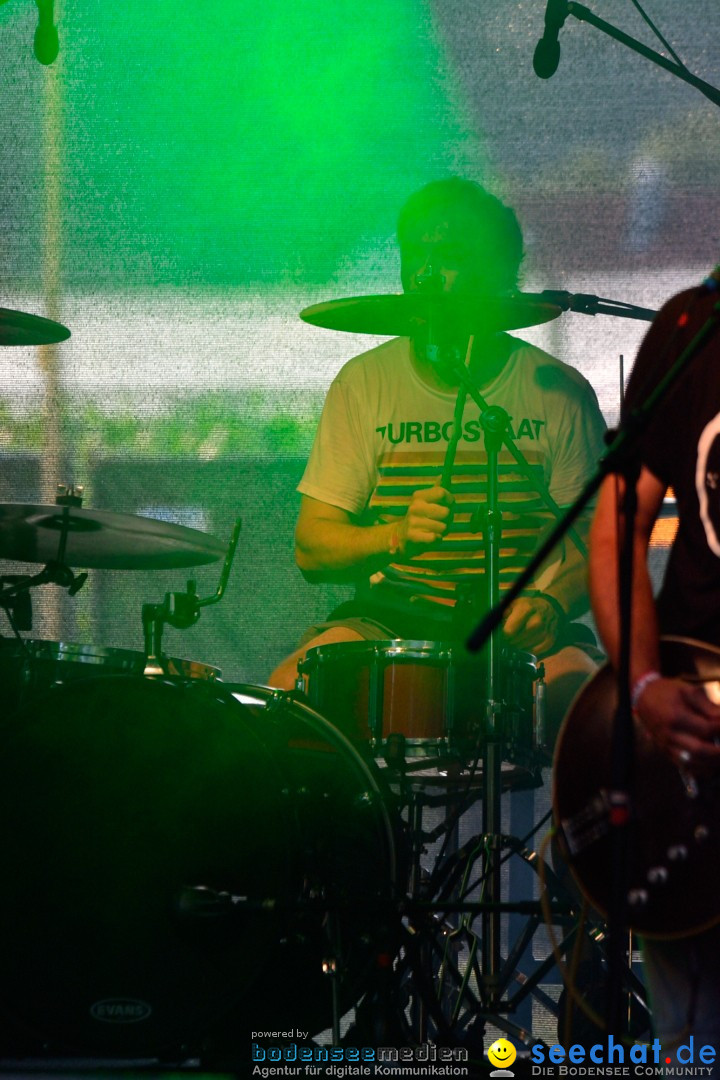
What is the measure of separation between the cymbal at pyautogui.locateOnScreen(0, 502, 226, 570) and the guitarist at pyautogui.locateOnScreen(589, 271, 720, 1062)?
1235 millimetres

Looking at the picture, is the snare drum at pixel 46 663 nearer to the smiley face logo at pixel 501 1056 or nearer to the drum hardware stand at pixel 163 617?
the drum hardware stand at pixel 163 617

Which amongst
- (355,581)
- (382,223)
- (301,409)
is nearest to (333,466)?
(355,581)

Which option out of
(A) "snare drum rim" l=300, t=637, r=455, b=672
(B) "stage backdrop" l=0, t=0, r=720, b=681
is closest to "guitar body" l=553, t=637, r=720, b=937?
(A) "snare drum rim" l=300, t=637, r=455, b=672

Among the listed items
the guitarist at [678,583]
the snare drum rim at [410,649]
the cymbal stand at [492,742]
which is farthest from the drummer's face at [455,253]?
the guitarist at [678,583]

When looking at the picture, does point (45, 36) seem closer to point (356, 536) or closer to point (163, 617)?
point (356, 536)

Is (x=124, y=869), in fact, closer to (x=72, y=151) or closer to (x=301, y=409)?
(x=301, y=409)

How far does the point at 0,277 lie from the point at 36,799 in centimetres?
203

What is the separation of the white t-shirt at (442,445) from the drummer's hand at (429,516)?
582mm

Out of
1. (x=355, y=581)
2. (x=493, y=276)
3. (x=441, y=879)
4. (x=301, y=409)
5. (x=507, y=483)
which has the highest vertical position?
(x=493, y=276)

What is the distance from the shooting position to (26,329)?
298 centimetres

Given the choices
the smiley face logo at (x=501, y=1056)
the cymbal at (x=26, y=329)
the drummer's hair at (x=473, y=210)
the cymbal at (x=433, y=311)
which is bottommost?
the smiley face logo at (x=501, y=1056)

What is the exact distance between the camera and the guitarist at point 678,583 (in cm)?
157

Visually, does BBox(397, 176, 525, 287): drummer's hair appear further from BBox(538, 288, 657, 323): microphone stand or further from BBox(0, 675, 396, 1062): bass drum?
BBox(0, 675, 396, 1062): bass drum

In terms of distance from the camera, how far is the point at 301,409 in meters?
3.87
